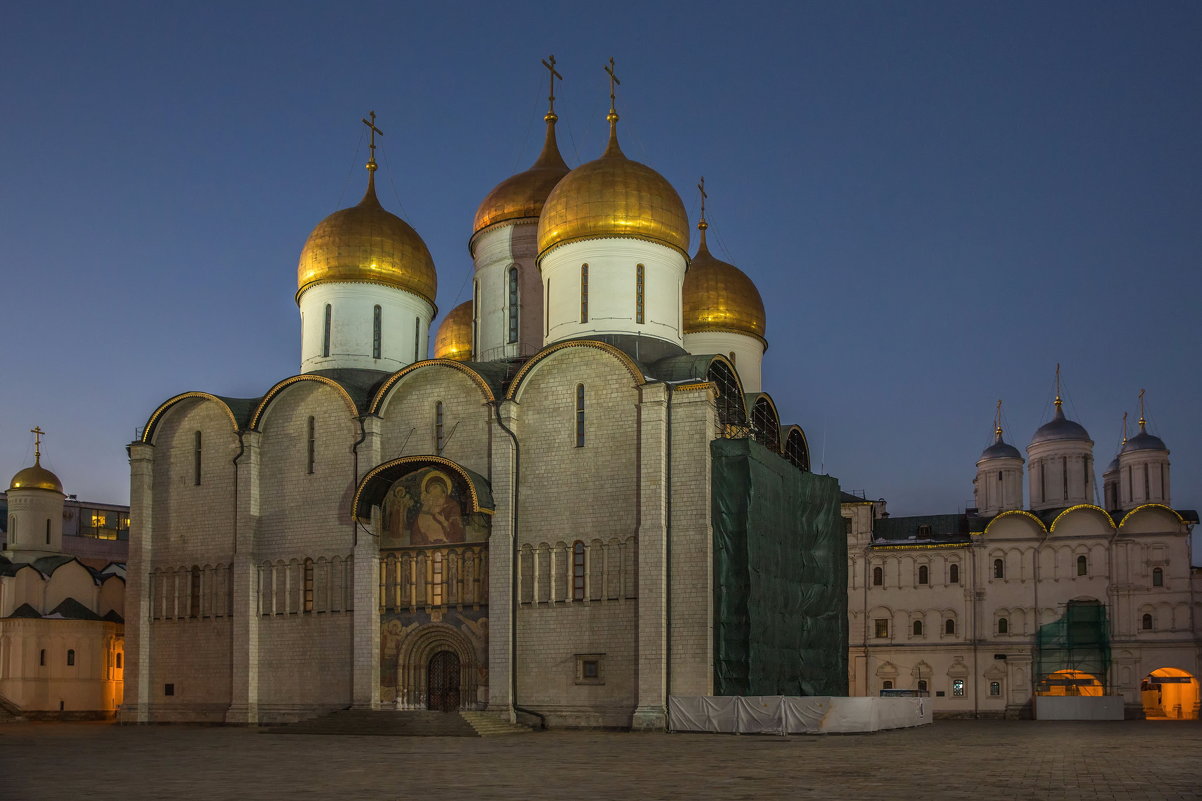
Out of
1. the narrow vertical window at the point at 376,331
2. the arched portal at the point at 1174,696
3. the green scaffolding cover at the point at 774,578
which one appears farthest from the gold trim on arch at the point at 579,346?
the arched portal at the point at 1174,696

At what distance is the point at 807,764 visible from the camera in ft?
47.0

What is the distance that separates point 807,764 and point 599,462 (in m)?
9.75

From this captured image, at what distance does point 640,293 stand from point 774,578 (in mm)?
6098

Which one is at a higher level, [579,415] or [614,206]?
[614,206]

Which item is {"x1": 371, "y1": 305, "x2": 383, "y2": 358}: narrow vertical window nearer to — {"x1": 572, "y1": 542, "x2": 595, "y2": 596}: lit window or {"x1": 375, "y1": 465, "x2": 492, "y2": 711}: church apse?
{"x1": 375, "y1": 465, "x2": 492, "y2": 711}: church apse

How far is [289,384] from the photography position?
26.6 m

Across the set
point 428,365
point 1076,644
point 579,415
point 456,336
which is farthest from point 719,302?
Result: point 1076,644

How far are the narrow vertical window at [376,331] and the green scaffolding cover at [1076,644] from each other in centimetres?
2099

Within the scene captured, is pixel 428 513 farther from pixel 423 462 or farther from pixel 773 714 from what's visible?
pixel 773 714

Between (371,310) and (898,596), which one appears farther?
(898,596)

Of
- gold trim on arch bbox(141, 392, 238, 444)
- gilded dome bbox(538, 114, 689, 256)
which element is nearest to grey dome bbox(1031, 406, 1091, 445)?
gilded dome bbox(538, 114, 689, 256)

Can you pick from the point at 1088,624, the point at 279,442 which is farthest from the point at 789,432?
the point at 1088,624

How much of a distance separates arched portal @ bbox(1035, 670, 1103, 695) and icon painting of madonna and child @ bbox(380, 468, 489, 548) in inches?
794

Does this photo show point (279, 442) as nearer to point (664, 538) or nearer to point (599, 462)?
point (599, 462)
